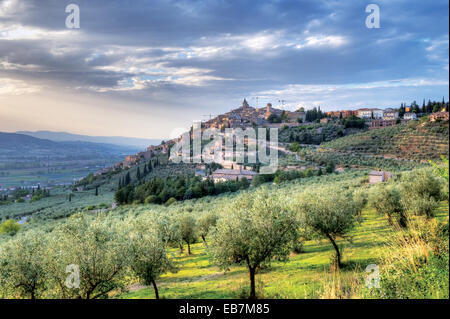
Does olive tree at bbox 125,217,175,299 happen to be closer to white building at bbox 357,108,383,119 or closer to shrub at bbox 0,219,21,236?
shrub at bbox 0,219,21,236

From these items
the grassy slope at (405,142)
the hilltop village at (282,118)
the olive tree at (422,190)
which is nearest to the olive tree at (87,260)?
the olive tree at (422,190)

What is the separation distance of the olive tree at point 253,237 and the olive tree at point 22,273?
6838 mm

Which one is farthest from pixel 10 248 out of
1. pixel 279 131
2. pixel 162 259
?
pixel 279 131

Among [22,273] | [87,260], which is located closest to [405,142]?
[87,260]

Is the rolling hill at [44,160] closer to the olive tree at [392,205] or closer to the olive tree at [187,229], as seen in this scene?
the olive tree at [187,229]

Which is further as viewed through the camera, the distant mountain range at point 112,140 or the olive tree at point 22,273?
the distant mountain range at point 112,140

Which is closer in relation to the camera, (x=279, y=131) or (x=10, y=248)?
(x=10, y=248)

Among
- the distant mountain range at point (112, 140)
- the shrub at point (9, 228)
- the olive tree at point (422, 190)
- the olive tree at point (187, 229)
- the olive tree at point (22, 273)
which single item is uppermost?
the distant mountain range at point (112, 140)

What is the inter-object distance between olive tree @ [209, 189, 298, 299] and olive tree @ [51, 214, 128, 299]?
3.39 metres

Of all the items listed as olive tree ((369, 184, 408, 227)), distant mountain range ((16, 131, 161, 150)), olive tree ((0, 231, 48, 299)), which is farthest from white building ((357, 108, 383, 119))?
olive tree ((0, 231, 48, 299))

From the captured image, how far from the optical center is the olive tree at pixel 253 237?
28.2ft

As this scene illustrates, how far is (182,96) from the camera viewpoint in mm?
19797
